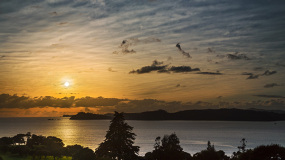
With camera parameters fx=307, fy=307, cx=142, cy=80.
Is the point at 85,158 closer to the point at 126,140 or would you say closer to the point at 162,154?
the point at 126,140

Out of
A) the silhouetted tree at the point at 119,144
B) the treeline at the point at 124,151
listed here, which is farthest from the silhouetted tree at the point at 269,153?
the silhouetted tree at the point at 119,144

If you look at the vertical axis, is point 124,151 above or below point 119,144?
below

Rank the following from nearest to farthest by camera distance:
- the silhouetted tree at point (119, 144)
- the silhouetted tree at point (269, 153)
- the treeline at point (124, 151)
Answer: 1. the silhouetted tree at point (269, 153)
2. the treeline at point (124, 151)
3. the silhouetted tree at point (119, 144)

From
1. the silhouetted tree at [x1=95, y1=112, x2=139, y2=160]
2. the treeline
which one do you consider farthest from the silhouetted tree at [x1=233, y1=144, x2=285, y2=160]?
the silhouetted tree at [x1=95, y1=112, x2=139, y2=160]

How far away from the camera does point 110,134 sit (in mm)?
56969

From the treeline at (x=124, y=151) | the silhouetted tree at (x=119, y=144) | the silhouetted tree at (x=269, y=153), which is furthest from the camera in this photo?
the silhouetted tree at (x=119, y=144)

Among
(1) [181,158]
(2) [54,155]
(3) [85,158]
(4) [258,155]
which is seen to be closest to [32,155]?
(2) [54,155]

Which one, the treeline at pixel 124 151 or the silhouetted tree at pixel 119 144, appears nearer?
the treeline at pixel 124 151

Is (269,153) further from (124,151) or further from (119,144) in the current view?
(119,144)

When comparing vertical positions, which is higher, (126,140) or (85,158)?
(126,140)

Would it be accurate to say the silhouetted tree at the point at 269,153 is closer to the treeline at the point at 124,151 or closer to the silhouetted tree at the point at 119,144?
the treeline at the point at 124,151

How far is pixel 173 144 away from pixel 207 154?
14.8 meters

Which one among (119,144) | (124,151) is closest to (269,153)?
(124,151)

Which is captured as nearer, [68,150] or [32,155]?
[32,155]
